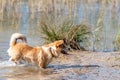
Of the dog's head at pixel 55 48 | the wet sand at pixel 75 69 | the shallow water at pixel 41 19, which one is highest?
the dog's head at pixel 55 48

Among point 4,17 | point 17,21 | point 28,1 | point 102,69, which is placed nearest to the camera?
point 102,69

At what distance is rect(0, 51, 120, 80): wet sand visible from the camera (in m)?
7.84

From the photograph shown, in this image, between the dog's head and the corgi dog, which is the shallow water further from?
the dog's head

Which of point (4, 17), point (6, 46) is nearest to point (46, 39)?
point (6, 46)

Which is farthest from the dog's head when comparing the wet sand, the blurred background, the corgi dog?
the blurred background

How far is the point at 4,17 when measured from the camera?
1614 cm

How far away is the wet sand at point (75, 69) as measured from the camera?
25.7 feet

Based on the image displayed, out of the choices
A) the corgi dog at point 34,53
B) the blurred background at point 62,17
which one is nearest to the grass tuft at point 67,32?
the blurred background at point 62,17

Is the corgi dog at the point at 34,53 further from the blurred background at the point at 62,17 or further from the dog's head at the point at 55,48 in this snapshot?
the blurred background at the point at 62,17

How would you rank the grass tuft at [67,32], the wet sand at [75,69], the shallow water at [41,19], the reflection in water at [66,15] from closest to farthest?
the wet sand at [75,69] < the shallow water at [41,19] < the grass tuft at [67,32] < the reflection in water at [66,15]

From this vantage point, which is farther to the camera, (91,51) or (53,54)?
(91,51)

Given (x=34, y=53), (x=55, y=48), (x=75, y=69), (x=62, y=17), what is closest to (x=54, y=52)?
(x=55, y=48)

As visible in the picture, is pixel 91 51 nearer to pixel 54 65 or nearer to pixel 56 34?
pixel 56 34

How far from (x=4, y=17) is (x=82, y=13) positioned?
311cm
